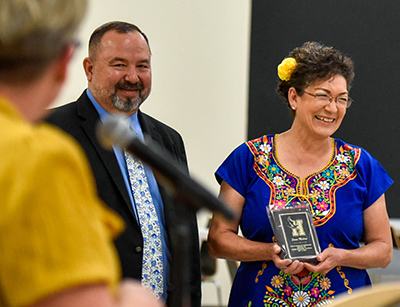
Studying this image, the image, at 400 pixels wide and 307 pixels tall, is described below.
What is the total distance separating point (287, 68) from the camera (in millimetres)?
2535

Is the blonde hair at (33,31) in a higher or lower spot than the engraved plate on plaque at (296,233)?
higher

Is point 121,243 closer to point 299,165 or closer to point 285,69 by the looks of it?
point 299,165

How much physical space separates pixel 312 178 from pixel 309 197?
0.11 m

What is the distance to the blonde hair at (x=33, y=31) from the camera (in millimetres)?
613

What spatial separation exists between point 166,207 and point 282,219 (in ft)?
1.68

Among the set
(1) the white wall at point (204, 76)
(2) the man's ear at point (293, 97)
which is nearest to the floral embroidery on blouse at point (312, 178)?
(2) the man's ear at point (293, 97)

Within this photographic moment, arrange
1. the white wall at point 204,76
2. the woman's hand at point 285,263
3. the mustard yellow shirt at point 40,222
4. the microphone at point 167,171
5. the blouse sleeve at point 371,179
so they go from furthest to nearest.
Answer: the white wall at point 204,76, the blouse sleeve at point 371,179, the woman's hand at point 285,263, the microphone at point 167,171, the mustard yellow shirt at point 40,222

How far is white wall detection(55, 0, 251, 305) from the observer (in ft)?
17.6

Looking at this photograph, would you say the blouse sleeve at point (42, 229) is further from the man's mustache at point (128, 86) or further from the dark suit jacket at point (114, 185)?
the man's mustache at point (128, 86)

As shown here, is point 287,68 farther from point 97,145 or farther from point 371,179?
point 97,145

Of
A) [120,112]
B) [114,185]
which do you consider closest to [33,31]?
[114,185]

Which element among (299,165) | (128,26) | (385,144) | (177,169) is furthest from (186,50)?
(177,169)

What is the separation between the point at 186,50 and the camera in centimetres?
541

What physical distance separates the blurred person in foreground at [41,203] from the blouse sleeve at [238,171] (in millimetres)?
1768
